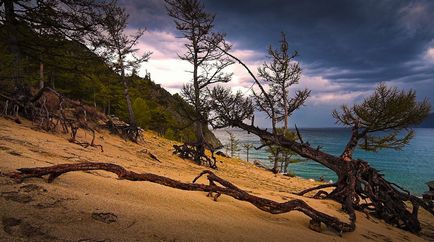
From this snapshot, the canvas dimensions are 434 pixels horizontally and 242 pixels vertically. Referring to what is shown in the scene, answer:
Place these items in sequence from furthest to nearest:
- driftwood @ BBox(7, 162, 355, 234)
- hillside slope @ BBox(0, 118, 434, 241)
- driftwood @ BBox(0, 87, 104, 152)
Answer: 1. driftwood @ BBox(0, 87, 104, 152)
2. driftwood @ BBox(7, 162, 355, 234)
3. hillside slope @ BBox(0, 118, 434, 241)

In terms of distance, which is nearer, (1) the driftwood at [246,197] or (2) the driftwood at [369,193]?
(1) the driftwood at [246,197]

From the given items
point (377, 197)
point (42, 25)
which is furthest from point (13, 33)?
point (377, 197)

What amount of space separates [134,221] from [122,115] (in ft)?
148

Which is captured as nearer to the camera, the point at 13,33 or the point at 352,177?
the point at 352,177

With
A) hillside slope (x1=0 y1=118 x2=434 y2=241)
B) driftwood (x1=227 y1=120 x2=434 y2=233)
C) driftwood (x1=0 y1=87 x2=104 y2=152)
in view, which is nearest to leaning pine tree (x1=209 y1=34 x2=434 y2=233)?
driftwood (x1=227 y1=120 x2=434 y2=233)

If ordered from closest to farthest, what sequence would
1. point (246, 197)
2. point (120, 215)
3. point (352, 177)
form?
1. point (120, 215)
2. point (246, 197)
3. point (352, 177)

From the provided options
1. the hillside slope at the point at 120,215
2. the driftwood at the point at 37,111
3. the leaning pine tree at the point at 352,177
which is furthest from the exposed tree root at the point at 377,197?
the driftwood at the point at 37,111

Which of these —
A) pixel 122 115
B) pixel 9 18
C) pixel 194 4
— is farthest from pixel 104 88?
pixel 9 18

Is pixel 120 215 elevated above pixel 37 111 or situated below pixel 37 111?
below

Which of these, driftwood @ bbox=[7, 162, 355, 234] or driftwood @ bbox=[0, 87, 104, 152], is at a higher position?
driftwood @ bbox=[0, 87, 104, 152]

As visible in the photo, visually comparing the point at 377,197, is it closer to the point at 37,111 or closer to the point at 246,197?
the point at 246,197

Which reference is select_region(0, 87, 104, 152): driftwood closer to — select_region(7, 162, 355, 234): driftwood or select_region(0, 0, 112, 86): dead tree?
select_region(0, 0, 112, 86): dead tree

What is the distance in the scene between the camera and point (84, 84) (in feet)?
110

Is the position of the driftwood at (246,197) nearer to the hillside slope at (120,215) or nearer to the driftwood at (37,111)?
the hillside slope at (120,215)
